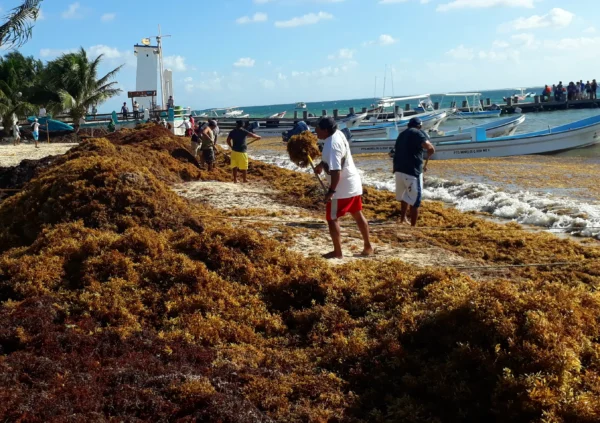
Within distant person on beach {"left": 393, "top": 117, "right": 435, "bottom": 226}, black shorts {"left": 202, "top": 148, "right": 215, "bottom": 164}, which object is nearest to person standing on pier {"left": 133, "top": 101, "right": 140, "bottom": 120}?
black shorts {"left": 202, "top": 148, "right": 215, "bottom": 164}

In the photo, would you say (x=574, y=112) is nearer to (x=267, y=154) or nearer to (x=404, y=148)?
(x=267, y=154)

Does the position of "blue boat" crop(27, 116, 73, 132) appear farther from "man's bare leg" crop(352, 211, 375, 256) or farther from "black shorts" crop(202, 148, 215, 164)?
"man's bare leg" crop(352, 211, 375, 256)

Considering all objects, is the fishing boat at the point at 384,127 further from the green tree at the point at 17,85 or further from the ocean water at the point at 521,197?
the green tree at the point at 17,85

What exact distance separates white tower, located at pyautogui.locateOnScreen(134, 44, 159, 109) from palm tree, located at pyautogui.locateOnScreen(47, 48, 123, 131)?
14.4 ft

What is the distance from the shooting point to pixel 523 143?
25.2m

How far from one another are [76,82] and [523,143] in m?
25.6

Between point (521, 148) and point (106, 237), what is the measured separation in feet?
74.4

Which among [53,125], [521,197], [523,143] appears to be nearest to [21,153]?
[53,125]

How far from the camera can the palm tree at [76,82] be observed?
33844mm

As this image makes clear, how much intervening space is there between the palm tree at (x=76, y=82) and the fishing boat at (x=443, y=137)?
16749 mm

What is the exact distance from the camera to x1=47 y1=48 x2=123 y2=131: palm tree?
33.8 meters

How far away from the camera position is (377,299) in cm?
490

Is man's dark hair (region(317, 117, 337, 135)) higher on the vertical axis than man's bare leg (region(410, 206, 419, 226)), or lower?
higher

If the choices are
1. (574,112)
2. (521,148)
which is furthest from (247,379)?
(574,112)
